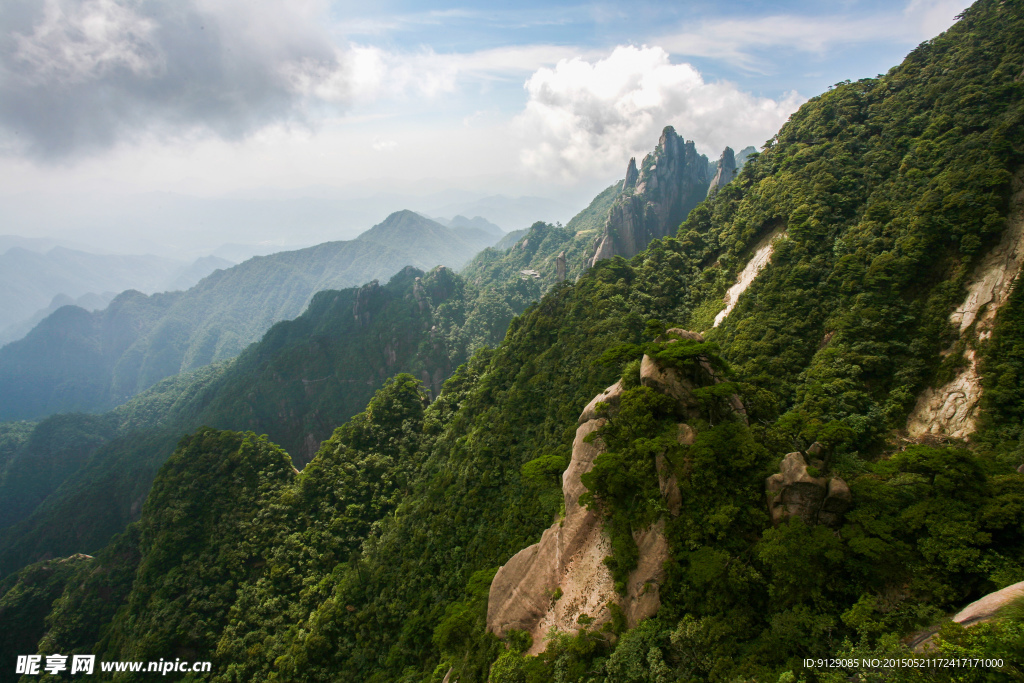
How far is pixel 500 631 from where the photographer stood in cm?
1977

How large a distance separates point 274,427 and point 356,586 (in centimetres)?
6749

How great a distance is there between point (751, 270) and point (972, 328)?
20.1m

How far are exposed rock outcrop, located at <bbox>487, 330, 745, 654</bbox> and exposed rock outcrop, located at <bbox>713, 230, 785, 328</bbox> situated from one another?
23492 mm

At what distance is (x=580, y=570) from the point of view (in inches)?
695

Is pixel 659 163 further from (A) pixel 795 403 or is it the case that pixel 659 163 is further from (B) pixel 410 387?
(A) pixel 795 403

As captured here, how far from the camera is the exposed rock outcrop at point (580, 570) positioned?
51.5ft

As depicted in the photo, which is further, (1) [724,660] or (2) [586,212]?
(2) [586,212]

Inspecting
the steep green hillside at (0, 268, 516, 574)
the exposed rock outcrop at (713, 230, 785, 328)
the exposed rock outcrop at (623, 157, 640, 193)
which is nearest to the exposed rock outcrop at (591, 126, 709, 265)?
the exposed rock outcrop at (623, 157, 640, 193)

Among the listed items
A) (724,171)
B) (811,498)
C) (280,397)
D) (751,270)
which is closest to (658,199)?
(724,171)

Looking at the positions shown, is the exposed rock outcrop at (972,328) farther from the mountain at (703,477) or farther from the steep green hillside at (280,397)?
the steep green hillside at (280,397)

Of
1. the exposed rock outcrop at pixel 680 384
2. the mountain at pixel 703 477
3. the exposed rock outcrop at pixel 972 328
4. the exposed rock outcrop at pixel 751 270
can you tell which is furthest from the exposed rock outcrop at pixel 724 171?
the exposed rock outcrop at pixel 680 384

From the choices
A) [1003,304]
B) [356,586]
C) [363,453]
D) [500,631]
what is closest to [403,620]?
[356,586]

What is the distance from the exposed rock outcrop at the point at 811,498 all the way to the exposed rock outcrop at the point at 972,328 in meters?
13.1

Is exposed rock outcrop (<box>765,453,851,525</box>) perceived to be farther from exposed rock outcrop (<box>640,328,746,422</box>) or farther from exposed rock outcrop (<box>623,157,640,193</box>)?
exposed rock outcrop (<box>623,157,640,193</box>)
